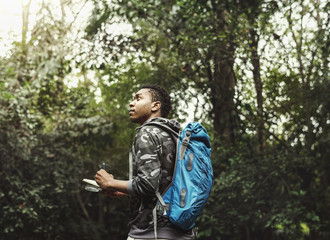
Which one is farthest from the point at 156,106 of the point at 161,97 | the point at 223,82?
the point at 223,82

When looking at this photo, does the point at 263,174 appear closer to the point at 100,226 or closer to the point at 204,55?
the point at 204,55

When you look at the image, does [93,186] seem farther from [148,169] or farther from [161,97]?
[161,97]

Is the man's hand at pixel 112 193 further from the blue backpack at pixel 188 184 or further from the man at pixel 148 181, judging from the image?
the blue backpack at pixel 188 184

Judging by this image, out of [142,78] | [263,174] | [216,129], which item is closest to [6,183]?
[142,78]

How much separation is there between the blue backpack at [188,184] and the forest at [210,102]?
14.6 ft

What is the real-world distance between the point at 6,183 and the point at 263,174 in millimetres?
5094

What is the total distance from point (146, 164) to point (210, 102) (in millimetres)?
6946

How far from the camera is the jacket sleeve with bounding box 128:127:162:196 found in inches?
91.1

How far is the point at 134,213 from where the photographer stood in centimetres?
248

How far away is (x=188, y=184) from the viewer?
237cm

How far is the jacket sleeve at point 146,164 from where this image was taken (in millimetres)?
2314

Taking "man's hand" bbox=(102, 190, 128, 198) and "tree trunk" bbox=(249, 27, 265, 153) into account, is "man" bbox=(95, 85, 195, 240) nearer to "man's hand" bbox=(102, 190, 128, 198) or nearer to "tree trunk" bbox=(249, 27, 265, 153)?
"man's hand" bbox=(102, 190, 128, 198)

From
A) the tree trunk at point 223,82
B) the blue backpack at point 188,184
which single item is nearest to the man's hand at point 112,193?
the blue backpack at point 188,184

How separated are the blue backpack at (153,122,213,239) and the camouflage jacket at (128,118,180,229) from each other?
53mm
